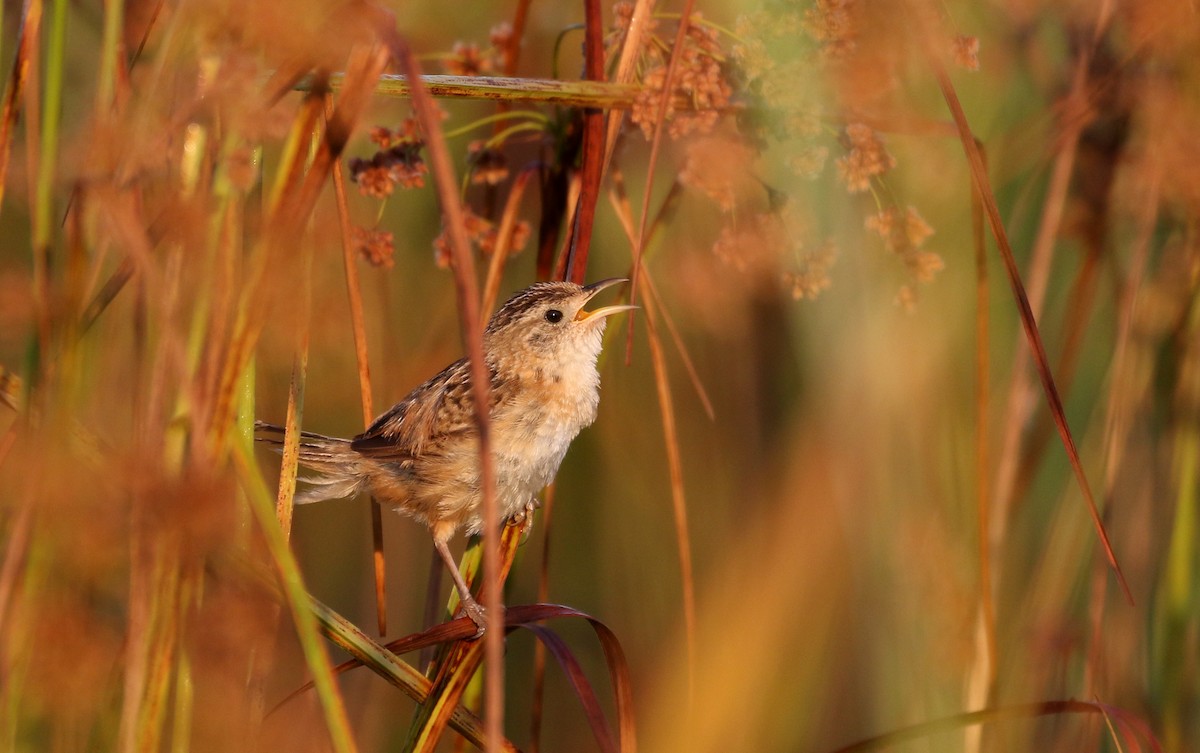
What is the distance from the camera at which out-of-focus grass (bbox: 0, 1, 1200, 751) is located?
1.43 metres

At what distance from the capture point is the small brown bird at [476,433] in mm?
2814

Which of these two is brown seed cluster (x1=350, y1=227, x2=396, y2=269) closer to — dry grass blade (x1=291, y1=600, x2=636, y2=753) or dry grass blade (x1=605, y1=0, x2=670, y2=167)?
dry grass blade (x1=605, y1=0, x2=670, y2=167)

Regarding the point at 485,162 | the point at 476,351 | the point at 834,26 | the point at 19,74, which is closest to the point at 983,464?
the point at 834,26

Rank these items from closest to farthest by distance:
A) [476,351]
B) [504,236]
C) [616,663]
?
1. [476,351]
2. [616,663]
3. [504,236]

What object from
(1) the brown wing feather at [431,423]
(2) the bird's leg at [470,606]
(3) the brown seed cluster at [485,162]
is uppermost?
(3) the brown seed cluster at [485,162]

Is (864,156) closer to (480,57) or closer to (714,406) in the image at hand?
(480,57)

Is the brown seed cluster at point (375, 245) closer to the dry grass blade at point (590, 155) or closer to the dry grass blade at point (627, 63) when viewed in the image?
the dry grass blade at point (590, 155)

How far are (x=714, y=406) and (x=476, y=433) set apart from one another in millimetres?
900

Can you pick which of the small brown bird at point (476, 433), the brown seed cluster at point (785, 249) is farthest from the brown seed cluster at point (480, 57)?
the brown seed cluster at point (785, 249)

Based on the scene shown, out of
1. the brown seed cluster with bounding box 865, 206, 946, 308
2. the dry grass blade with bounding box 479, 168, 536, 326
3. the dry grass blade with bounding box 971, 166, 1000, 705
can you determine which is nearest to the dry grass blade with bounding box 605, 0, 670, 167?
the dry grass blade with bounding box 479, 168, 536, 326

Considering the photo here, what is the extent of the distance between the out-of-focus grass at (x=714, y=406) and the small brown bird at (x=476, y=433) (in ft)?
0.78

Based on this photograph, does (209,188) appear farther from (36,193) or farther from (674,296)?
(674,296)

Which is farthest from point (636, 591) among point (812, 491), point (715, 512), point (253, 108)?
point (253, 108)

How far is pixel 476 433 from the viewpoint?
285 cm
